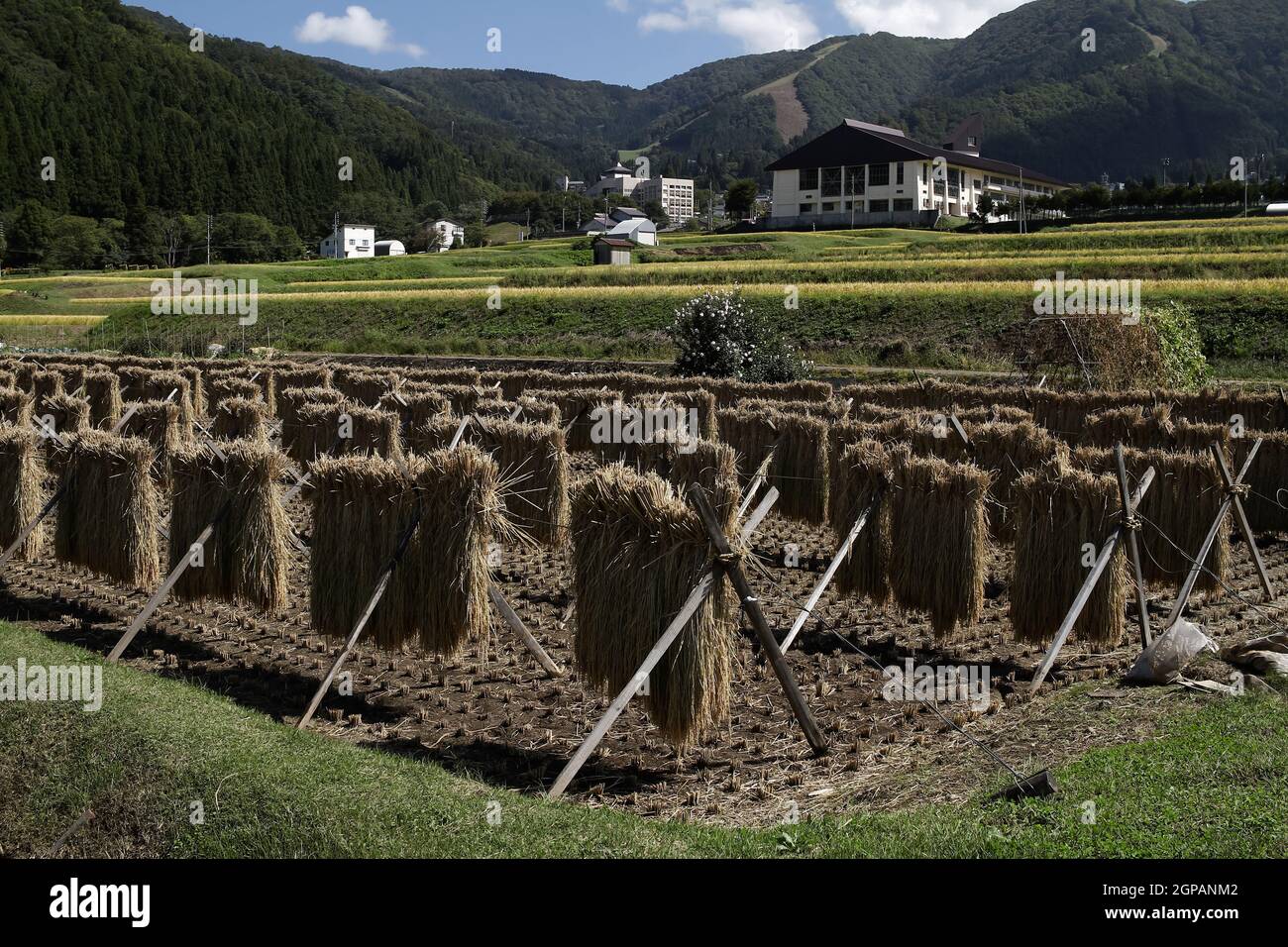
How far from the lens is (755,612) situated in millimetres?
7367

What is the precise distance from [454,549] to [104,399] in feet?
A: 49.2

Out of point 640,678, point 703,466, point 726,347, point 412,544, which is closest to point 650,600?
point 640,678

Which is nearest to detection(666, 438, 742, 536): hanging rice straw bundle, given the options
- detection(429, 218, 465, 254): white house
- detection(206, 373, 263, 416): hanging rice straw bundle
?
detection(206, 373, 263, 416): hanging rice straw bundle

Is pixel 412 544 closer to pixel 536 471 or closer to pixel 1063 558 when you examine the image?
Answer: pixel 536 471

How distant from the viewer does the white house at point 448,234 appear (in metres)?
132

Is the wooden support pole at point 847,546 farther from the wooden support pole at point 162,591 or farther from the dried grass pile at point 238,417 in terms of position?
the dried grass pile at point 238,417

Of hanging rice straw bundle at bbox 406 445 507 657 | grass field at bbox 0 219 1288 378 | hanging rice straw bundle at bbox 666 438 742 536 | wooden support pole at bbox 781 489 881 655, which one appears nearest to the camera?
hanging rice straw bundle at bbox 666 438 742 536

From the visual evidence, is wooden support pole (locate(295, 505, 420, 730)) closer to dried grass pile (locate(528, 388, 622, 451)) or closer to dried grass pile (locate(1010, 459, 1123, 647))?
dried grass pile (locate(1010, 459, 1123, 647))

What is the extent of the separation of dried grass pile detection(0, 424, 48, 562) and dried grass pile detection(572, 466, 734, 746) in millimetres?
8077

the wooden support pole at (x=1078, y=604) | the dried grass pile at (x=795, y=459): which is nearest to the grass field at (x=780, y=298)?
the dried grass pile at (x=795, y=459)

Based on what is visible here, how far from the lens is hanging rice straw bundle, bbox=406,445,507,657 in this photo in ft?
28.8

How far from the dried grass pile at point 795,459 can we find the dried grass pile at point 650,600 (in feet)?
21.5

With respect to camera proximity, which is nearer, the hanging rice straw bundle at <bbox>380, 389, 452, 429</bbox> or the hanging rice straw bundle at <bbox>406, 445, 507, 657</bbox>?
the hanging rice straw bundle at <bbox>406, 445, 507, 657</bbox>
